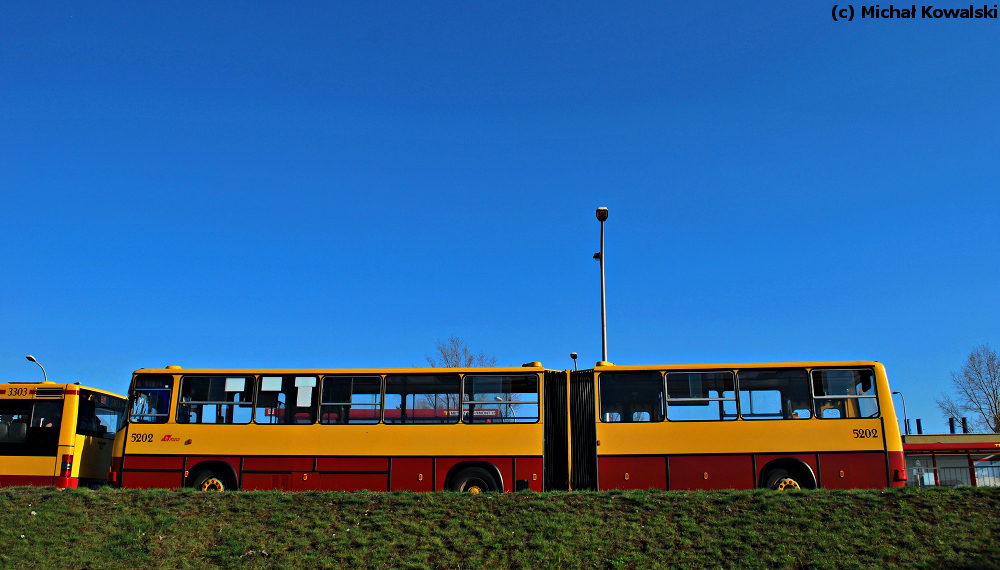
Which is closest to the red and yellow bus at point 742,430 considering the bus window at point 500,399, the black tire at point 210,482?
the bus window at point 500,399

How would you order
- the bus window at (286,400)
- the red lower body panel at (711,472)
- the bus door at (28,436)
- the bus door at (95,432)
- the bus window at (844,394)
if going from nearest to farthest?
1. the red lower body panel at (711,472)
2. the bus window at (844,394)
3. the bus window at (286,400)
4. the bus door at (28,436)
5. the bus door at (95,432)

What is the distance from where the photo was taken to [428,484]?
53.7 feet

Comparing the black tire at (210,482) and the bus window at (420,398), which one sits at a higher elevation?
the bus window at (420,398)

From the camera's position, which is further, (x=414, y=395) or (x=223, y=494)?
(x=414, y=395)

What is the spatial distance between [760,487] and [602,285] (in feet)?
27.4

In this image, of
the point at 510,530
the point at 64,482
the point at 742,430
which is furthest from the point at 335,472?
the point at 742,430

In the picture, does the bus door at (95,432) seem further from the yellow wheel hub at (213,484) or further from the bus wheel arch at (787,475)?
the bus wheel arch at (787,475)

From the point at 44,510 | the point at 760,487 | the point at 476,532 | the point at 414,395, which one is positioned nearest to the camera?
the point at 476,532

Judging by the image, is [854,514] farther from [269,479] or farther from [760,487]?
[269,479]

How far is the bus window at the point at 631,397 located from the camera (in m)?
16.4

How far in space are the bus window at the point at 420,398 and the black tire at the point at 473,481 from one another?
48.5 inches

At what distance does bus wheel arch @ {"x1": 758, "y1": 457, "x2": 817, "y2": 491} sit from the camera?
15742 millimetres

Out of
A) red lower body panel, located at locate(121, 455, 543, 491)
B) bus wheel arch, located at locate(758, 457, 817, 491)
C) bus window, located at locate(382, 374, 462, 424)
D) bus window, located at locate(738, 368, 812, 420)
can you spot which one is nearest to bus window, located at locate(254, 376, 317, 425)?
red lower body panel, located at locate(121, 455, 543, 491)

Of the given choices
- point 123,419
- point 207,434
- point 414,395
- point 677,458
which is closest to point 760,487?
point 677,458
